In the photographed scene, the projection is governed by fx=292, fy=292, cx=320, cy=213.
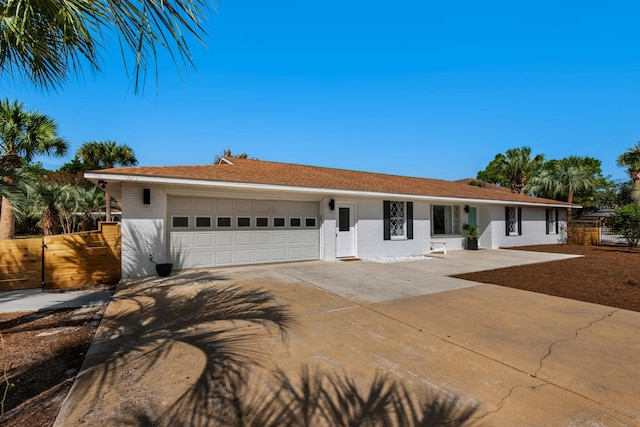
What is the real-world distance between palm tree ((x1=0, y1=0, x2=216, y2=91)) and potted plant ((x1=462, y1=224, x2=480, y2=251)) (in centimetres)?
1607

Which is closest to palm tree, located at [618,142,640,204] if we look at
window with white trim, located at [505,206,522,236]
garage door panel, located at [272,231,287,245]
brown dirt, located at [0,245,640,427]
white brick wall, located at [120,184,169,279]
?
window with white trim, located at [505,206,522,236]

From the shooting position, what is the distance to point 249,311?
5.08 metres

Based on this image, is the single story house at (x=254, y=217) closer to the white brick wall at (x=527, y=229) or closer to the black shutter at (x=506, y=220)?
the white brick wall at (x=527, y=229)

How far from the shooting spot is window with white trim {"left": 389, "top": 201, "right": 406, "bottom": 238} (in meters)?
12.9

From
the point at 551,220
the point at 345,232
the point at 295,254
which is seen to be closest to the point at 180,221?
the point at 295,254

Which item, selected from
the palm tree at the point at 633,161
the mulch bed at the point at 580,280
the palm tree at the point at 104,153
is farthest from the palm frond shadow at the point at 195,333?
the palm tree at the point at 633,161

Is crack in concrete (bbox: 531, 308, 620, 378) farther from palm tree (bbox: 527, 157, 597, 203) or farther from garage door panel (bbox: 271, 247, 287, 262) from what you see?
palm tree (bbox: 527, 157, 597, 203)

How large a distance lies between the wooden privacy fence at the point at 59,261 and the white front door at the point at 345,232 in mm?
7306

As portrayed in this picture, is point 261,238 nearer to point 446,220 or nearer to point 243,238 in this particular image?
point 243,238

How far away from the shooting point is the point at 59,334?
424 centimetres

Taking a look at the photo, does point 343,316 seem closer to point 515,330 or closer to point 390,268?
point 515,330

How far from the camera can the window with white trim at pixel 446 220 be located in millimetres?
16188

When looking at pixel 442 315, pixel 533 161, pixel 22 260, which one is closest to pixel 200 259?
pixel 22 260

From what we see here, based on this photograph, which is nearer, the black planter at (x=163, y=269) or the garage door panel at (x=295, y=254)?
the black planter at (x=163, y=269)
